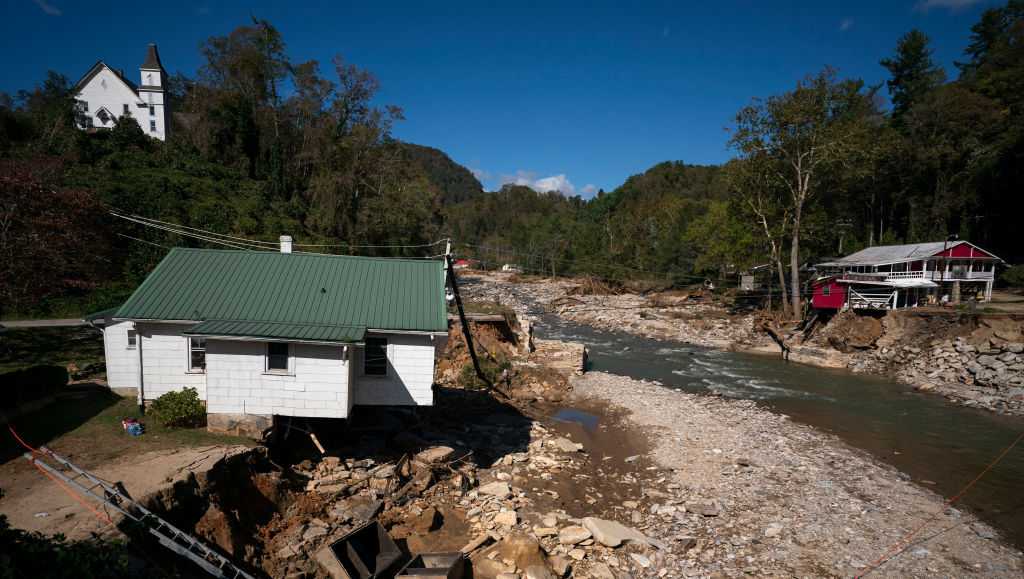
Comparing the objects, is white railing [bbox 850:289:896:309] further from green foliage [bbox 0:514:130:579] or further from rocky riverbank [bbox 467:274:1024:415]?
green foliage [bbox 0:514:130:579]

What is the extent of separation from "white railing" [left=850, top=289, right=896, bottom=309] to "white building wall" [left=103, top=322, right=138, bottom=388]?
44.1 meters

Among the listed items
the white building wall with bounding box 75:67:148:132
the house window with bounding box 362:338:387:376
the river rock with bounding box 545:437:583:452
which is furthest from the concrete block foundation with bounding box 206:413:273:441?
the white building wall with bounding box 75:67:148:132

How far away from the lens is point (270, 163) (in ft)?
164

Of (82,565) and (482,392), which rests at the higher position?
(82,565)

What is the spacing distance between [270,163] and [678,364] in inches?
1742

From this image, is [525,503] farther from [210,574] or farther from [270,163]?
[270,163]

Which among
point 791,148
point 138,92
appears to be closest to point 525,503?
point 791,148

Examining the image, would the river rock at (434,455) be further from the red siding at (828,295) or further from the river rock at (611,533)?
the red siding at (828,295)

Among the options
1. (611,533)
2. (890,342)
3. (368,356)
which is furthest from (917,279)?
(368,356)

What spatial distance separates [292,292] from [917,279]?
42.5 m

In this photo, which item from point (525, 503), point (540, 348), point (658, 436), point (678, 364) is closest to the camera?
point (525, 503)

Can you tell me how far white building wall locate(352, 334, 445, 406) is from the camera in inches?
559

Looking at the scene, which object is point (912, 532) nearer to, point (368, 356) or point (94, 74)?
point (368, 356)

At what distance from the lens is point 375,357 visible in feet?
46.8
